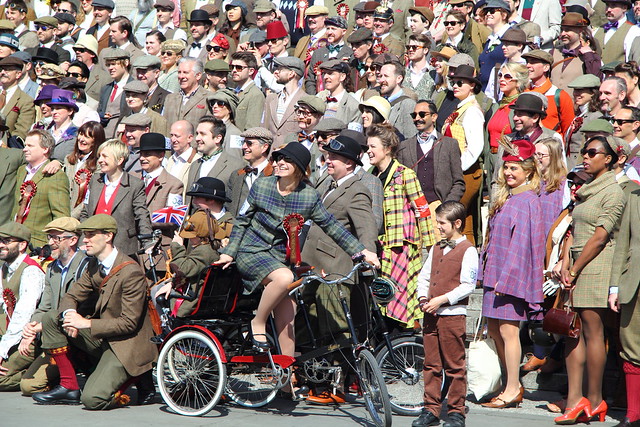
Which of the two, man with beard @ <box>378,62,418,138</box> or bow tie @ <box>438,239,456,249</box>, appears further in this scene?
man with beard @ <box>378,62,418,138</box>

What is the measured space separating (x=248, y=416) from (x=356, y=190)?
2090 millimetres

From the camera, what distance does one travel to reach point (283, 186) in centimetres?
808

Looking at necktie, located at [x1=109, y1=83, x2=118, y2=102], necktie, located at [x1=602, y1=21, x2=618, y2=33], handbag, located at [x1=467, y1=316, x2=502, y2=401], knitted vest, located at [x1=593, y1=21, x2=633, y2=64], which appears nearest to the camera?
handbag, located at [x1=467, y1=316, x2=502, y2=401]

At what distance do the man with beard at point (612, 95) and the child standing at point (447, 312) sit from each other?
9.46 ft

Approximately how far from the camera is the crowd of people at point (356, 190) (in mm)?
7855

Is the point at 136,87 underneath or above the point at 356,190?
above

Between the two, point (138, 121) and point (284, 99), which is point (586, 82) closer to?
point (284, 99)

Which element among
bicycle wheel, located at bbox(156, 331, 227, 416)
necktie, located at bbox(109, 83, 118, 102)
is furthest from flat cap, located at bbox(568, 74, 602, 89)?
necktie, located at bbox(109, 83, 118, 102)

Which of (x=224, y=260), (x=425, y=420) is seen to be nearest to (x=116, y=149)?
(x=224, y=260)

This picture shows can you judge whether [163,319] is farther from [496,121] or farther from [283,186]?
[496,121]

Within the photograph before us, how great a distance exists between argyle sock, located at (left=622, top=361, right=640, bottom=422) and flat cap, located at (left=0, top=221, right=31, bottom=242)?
5434 millimetres

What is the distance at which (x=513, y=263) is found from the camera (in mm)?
8117

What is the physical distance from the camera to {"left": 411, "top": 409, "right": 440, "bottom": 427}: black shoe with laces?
754 cm

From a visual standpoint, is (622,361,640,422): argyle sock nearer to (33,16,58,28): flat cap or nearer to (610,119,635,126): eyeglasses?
(610,119,635,126): eyeglasses
